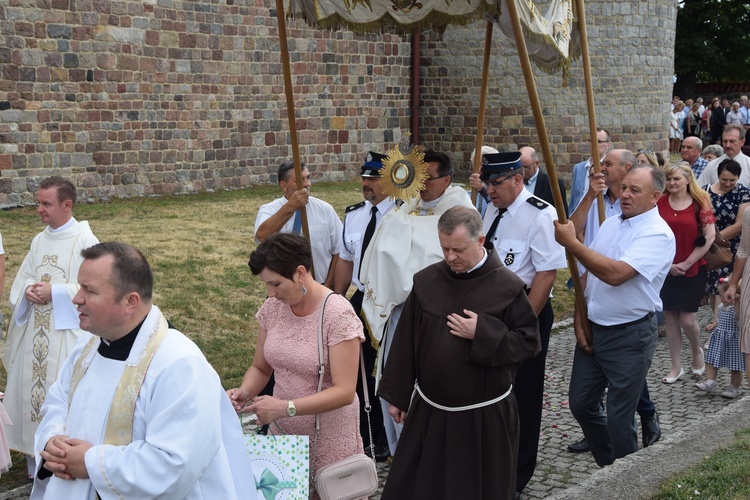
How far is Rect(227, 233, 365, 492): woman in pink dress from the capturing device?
4.11m

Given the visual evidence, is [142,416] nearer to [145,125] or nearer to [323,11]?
[323,11]

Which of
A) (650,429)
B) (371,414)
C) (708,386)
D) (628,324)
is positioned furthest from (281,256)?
(708,386)

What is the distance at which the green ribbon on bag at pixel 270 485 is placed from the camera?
383 centimetres

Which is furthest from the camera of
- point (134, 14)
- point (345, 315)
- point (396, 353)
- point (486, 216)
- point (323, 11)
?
point (134, 14)

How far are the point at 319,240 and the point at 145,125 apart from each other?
A: 35.7 ft

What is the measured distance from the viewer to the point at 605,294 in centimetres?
529

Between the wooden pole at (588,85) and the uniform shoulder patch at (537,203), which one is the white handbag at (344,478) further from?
the wooden pole at (588,85)

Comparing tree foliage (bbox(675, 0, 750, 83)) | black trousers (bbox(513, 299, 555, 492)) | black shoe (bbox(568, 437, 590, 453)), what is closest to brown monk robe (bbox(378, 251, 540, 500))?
black trousers (bbox(513, 299, 555, 492))

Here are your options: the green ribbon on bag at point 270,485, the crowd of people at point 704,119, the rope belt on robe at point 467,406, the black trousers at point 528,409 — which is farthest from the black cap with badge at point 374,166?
the crowd of people at point 704,119

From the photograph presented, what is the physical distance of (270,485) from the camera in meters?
3.85

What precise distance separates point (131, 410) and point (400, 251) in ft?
8.29

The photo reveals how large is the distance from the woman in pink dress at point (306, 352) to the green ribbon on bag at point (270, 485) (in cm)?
24

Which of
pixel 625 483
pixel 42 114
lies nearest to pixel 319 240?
pixel 625 483

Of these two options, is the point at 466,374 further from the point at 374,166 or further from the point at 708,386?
the point at 708,386
